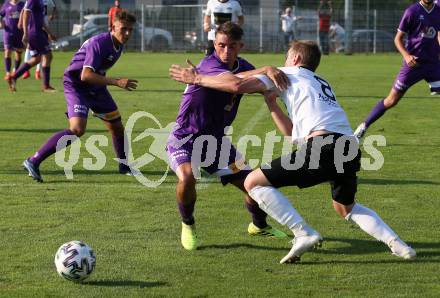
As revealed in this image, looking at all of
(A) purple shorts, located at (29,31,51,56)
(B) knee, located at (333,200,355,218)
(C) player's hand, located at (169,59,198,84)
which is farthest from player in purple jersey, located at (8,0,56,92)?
(B) knee, located at (333,200,355,218)

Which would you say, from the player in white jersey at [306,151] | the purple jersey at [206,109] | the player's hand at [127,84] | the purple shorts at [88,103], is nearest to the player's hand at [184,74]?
the player in white jersey at [306,151]

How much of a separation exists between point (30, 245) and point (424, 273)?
9.87ft

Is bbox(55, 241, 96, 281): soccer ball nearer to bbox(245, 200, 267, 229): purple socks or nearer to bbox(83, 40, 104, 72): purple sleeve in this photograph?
bbox(245, 200, 267, 229): purple socks

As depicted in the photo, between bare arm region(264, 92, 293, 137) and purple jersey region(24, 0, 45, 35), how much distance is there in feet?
44.7

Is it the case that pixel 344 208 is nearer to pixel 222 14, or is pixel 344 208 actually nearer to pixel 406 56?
pixel 406 56

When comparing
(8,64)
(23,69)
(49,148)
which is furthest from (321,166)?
(8,64)

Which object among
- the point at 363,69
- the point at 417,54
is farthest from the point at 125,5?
the point at 417,54

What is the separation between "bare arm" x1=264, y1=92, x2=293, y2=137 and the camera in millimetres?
6500

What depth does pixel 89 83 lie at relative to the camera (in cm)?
946

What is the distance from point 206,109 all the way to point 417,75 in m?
6.56

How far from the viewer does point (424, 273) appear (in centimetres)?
617

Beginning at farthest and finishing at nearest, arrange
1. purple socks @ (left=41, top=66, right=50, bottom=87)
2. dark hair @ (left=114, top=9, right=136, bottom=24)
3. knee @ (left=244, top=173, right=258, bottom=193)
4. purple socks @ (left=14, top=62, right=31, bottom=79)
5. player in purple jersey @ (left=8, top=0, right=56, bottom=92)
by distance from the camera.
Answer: purple socks @ (left=41, top=66, right=50, bottom=87) < purple socks @ (left=14, top=62, right=31, bottom=79) < player in purple jersey @ (left=8, top=0, right=56, bottom=92) < dark hair @ (left=114, top=9, right=136, bottom=24) < knee @ (left=244, top=173, right=258, bottom=193)

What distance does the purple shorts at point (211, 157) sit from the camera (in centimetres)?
707

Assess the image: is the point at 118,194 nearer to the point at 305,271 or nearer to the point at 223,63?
the point at 223,63
